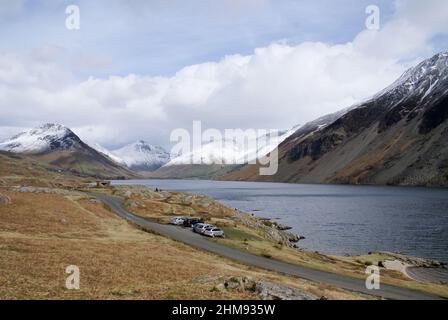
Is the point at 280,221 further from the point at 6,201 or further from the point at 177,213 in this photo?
the point at 6,201

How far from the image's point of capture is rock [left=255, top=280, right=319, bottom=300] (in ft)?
Result: 82.3

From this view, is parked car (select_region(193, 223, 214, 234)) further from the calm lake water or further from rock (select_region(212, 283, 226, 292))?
rock (select_region(212, 283, 226, 292))

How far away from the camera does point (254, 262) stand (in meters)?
50.0

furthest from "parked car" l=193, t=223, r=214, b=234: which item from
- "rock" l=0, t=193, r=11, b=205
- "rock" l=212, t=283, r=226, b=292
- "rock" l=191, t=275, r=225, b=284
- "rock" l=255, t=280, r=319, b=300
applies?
"rock" l=255, t=280, r=319, b=300

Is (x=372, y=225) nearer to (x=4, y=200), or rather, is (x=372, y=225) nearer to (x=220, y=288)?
(x=4, y=200)

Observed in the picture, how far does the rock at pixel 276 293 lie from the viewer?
25.1 metres

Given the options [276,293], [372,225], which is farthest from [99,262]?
[372,225]

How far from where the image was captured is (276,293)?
84.2 feet

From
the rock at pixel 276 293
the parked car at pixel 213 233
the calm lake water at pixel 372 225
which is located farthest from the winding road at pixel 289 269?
the calm lake water at pixel 372 225

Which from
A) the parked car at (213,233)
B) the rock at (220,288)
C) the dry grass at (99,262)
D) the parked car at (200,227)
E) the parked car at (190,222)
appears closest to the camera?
the dry grass at (99,262)

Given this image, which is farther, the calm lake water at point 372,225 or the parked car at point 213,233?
the calm lake water at point 372,225

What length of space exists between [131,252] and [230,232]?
32484 mm

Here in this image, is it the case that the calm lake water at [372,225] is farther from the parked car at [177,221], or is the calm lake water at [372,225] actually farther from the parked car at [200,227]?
the parked car at [177,221]

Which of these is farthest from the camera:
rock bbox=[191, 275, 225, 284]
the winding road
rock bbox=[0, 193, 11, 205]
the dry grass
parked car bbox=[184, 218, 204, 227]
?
parked car bbox=[184, 218, 204, 227]
